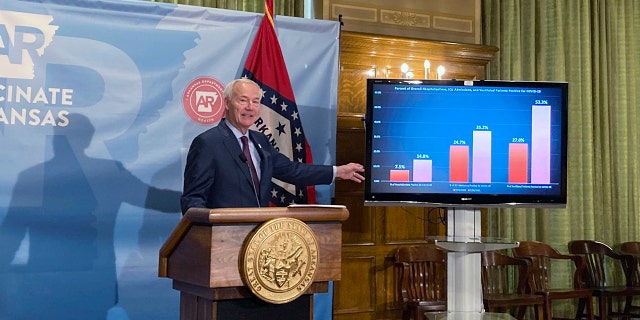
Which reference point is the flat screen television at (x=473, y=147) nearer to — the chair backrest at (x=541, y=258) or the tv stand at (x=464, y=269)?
the tv stand at (x=464, y=269)

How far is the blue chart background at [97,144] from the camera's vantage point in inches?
183

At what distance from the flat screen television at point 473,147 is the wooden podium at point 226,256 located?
1.60 meters

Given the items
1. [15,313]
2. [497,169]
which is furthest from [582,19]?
[15,313]

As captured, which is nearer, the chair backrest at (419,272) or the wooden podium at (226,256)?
the wooden podium at (226,256)

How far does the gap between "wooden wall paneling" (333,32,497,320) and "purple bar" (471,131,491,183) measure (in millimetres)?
1983

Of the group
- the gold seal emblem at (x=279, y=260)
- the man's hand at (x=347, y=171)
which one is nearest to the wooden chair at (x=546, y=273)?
the man's hand at (x=347, y=171)

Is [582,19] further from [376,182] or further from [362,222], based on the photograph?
[376,182]

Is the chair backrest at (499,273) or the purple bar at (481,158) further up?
the purple bar at (481,158)

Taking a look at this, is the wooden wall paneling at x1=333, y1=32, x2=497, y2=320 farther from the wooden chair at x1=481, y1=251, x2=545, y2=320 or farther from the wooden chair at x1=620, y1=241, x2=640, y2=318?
the wooden chair at x1=620, y1=241, x2=640, y2=318

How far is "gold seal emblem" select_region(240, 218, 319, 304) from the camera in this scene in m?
2.65

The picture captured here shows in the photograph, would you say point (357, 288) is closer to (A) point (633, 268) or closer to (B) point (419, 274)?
(B) point (419, 274)

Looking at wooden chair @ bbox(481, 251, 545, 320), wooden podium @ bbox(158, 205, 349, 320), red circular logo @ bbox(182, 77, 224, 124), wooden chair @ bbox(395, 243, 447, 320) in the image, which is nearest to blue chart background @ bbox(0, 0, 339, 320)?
red circular logo @ bbox(182, 77, 224, 124)

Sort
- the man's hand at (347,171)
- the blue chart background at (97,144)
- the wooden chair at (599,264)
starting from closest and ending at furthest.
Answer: the man's hand at (347,171)
the blue chart background at (97,144)
the wooden chair at (599,264)

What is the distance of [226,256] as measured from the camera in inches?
104
